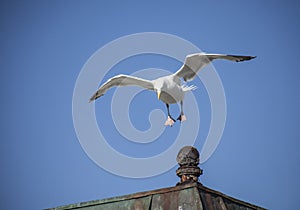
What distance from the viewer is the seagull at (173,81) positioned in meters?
10.4

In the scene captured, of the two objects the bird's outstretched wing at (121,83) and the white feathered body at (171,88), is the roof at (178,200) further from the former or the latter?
the bird's outstretched wing at (121,83)

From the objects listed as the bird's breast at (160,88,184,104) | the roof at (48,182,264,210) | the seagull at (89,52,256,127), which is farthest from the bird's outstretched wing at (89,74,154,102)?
the roof at (48,182,264,210)

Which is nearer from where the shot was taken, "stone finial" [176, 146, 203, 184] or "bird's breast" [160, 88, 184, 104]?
"stone finial" [176, 146, 203, 184]

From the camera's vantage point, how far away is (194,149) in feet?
16.1

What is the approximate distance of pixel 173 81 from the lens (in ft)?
35.0

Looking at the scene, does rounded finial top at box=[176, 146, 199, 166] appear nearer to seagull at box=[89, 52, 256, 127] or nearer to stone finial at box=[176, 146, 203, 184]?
stone finial at box=[176, 146, 203, 184]

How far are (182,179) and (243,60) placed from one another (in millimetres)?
5824

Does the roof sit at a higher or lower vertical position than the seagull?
lower

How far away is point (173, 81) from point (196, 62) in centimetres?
57

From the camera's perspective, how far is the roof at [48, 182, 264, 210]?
14.5 ft

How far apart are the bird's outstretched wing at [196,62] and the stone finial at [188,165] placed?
568 cm

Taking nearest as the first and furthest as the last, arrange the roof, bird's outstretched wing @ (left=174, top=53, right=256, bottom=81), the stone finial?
1. the roof
2. the stone finial
3. bird's outstretched wing @ (left=174, top=53, right=256, bottom=81)

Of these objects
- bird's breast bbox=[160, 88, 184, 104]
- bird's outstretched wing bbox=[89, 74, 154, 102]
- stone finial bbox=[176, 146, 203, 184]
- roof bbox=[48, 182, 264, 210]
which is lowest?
roof bbox=[48, 182, 264, 210]

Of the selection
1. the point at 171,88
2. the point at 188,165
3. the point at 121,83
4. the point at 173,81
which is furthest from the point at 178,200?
the point at 121,83
